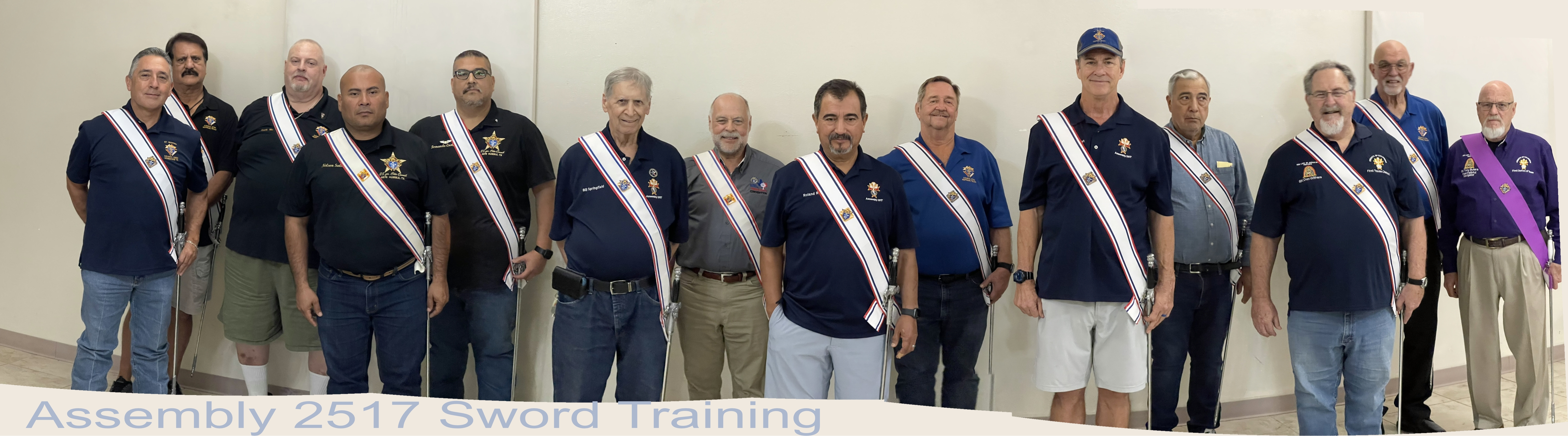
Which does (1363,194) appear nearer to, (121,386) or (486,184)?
(486,184)

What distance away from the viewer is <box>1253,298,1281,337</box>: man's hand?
10.3 feet

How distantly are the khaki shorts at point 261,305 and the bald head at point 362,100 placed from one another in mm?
734

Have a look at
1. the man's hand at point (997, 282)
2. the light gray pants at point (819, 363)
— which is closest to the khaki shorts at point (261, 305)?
the light gray pants at point (819, 363)

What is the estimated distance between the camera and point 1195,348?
353 centimetres

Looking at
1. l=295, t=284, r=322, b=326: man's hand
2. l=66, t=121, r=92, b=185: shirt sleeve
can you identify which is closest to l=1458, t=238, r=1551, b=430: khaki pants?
l=295, t=284, r=322, b=326: man's hand

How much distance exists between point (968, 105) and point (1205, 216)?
998 mm

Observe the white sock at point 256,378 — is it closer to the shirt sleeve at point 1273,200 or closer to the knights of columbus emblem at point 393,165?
the knights of columbus emblem at point 393,165

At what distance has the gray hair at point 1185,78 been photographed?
11.5 feet

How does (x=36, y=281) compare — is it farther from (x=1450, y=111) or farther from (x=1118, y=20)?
(x=1450, y=111)

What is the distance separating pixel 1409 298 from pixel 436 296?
339 centimetres

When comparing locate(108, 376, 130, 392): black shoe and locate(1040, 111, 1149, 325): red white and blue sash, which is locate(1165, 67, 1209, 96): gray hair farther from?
locate(108, 376, 130, 392): black shoe

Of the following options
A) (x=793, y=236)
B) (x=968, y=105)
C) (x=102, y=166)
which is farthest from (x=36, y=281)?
(x=968, y=105)

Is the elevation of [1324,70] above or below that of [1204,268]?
above

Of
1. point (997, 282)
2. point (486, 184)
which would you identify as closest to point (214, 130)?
point (486, 184)
